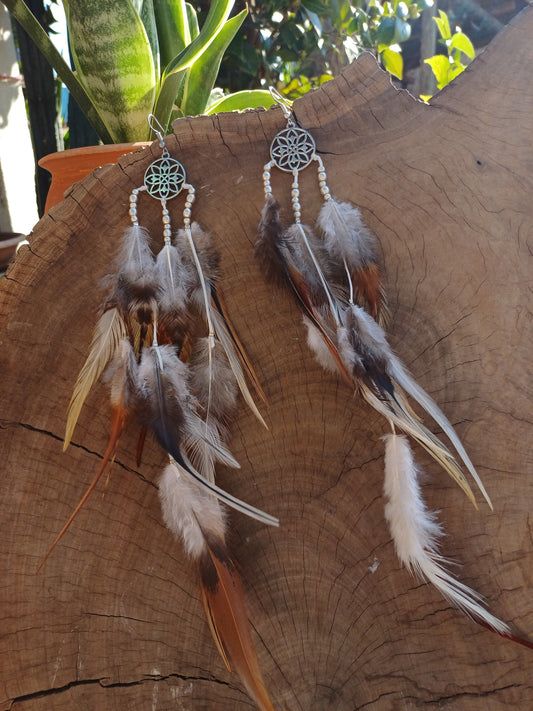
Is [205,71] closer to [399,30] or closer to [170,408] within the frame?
[170,408]

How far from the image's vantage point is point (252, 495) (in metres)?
0.91

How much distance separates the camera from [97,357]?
905 millimetres

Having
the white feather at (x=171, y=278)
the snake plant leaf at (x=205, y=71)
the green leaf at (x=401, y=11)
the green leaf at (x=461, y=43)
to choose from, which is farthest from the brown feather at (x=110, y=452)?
the green leaf at (x=401, y=11)

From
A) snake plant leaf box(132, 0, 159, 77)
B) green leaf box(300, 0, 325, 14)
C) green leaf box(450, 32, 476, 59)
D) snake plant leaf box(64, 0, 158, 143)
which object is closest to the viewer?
snake plant leaf box(64, 0, 158, 143)

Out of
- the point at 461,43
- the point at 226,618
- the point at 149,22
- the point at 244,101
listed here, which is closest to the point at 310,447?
the point at 226,618

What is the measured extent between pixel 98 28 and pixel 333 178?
549 millimetres

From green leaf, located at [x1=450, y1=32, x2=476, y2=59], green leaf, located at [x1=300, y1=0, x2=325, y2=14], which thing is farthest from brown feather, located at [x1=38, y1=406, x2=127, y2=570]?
green leaf, located at [x1=300, y1=0, x2=325, y2=14]

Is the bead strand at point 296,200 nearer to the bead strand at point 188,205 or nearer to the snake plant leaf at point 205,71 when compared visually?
the bead strand at point 188,205

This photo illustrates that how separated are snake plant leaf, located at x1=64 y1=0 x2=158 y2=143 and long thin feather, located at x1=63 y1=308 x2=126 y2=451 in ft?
1.67

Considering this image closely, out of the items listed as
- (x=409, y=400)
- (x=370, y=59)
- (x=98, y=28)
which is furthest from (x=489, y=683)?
(x=98, y=28)

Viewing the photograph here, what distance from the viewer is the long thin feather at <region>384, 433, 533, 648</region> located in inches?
32.6

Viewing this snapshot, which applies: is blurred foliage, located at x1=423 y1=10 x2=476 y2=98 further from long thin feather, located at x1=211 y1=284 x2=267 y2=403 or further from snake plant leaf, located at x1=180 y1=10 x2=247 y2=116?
long thin feather, located at x1=211 y1=284 x2=267 y2=403

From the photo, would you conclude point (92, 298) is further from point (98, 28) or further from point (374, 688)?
point (374, 688)

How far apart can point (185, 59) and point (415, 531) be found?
0.94 metres
